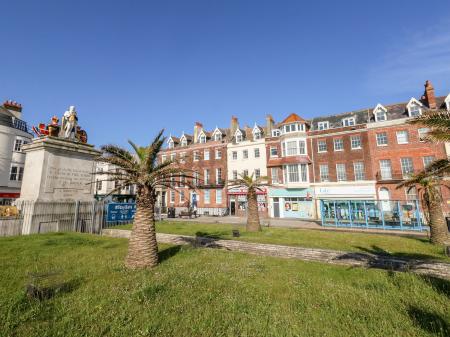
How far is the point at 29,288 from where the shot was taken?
17.0 feet

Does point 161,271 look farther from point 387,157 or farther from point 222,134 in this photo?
point 222,134

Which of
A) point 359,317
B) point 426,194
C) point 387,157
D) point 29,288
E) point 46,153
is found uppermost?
point 387,157

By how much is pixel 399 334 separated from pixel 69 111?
19.6 m

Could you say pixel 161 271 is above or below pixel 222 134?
below

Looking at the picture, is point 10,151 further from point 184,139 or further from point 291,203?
point 291,203

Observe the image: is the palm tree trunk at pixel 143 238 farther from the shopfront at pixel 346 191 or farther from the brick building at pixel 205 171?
the brick building at pixel 205 171

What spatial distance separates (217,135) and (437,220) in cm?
3669

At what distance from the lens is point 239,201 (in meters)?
40.4

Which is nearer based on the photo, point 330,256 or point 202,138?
point 330,256

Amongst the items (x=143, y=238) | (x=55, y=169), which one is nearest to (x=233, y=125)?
(x=55, y=169)

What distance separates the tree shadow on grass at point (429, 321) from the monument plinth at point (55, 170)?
14335 millimetres

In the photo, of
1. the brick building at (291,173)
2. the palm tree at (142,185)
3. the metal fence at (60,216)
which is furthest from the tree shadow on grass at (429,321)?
the brick building at (291,173)

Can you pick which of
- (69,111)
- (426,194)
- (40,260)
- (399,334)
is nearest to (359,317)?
(399,334)

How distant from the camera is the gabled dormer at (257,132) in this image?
4141 cm
